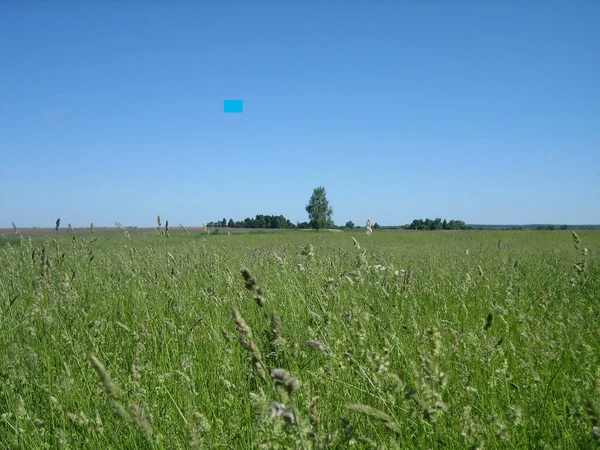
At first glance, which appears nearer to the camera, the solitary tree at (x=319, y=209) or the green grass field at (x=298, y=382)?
the green grass field at (x=298, y=382)

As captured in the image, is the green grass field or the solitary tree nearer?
the green grass field

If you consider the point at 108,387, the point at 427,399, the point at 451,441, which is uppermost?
the point at 108,387

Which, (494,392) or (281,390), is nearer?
(281,390)

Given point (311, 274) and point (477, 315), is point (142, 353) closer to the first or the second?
point (311, 274)

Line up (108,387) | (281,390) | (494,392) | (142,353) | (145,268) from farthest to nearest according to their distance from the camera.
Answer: (145,268) < (142,353) < (494,392) < (108,387) < (281,390)

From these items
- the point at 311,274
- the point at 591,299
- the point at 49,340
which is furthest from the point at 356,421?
the point at 591,299

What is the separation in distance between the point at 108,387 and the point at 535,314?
4.24m

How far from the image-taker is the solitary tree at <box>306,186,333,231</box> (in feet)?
309

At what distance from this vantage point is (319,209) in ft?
321

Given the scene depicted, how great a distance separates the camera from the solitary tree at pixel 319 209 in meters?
94.3

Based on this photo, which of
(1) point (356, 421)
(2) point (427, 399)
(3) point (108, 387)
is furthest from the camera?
(1) point (356, 421)

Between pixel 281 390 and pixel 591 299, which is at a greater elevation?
pixel 281 390

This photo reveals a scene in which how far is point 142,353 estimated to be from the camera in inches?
116

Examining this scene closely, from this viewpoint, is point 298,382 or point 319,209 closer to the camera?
point 298,382
